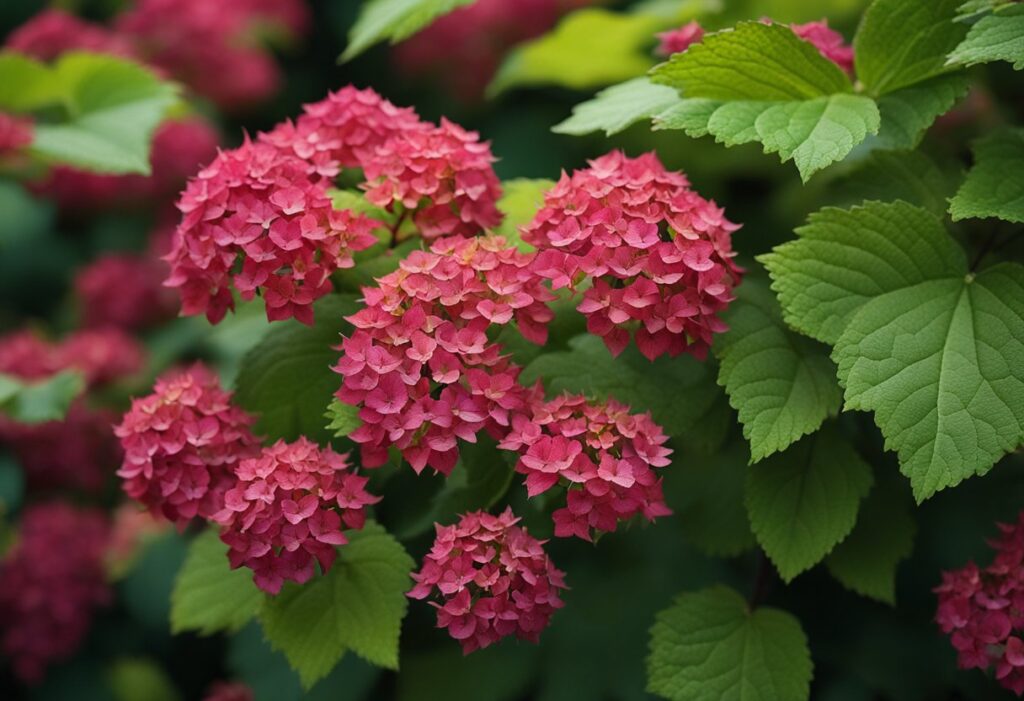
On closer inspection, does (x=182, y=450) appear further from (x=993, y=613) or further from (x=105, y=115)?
(x=993, y=613)

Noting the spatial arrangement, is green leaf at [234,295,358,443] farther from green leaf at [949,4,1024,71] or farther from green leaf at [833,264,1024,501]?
green leaf at [949,4,1024,71]

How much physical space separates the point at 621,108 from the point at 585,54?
0.74 meters

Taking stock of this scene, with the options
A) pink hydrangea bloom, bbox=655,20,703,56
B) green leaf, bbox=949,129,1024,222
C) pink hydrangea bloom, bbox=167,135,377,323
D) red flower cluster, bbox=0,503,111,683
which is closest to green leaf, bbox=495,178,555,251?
pink hydrangea bloom, bbox=167,135,377,323

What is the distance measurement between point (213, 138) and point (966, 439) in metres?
2.27

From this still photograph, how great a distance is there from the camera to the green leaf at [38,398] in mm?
1833

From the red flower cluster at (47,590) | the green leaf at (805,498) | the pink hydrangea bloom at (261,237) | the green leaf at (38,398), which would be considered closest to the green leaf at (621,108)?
the pink hydrangea bloom at (261,237)

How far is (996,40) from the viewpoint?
133 cm

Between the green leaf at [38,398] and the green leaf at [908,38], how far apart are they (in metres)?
1.37

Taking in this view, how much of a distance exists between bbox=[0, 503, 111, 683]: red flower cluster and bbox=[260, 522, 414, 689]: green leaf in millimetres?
1090

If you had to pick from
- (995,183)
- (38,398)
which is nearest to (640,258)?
(995,183)

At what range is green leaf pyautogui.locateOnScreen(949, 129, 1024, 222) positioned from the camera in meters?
1.33

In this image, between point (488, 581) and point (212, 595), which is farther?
point (212, 595)

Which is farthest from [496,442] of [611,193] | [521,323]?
[611,193]

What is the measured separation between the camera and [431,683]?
1709mm
